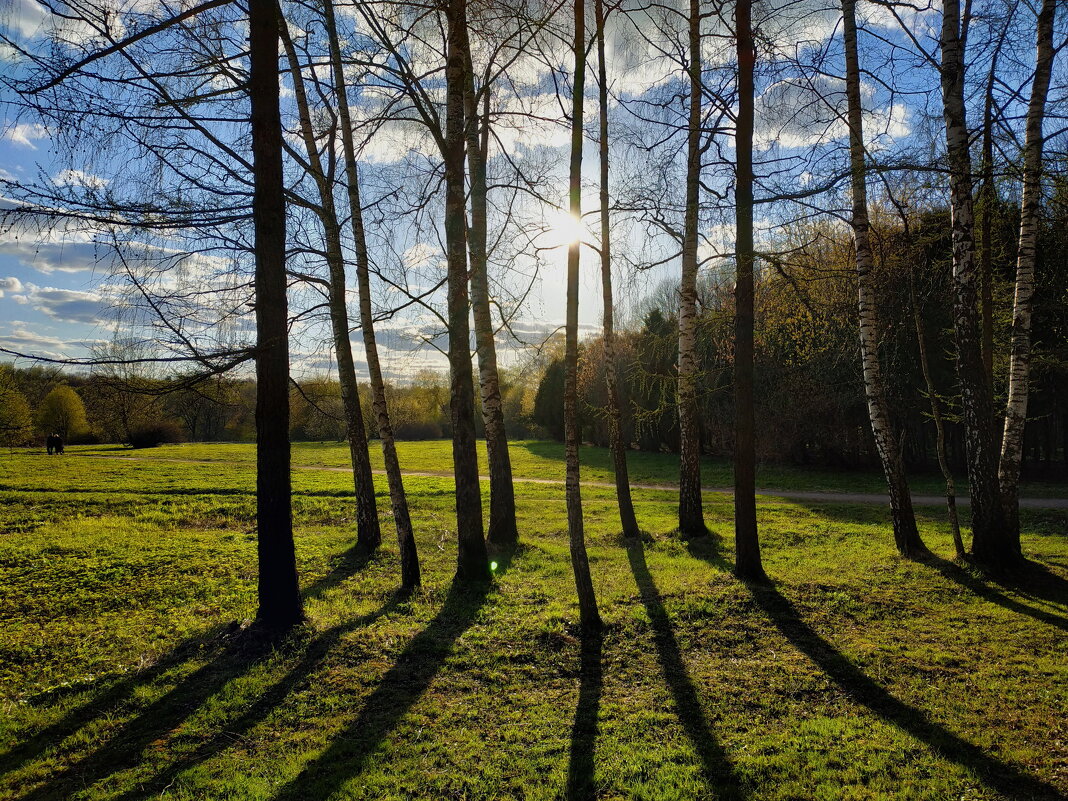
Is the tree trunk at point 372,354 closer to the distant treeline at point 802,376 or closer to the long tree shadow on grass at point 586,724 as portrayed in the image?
the distant treeline at point 802,376

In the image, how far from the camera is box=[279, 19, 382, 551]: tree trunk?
7.64 metres

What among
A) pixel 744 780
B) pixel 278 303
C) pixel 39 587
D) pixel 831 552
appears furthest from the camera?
pixel 831 552

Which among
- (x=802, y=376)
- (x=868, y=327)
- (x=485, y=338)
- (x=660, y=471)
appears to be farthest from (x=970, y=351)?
(x=660, y=471)

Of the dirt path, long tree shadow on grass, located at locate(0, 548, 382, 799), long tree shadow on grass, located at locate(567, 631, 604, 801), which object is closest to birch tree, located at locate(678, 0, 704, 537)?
long tree shadow on grass, located at locate(567, 631, 604, 801)

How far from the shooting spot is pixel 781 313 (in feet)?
53.5

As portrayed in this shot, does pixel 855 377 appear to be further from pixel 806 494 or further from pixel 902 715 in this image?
pixel 902 715

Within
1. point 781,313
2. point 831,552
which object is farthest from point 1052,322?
point 831,552

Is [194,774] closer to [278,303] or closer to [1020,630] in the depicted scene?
[278,303]

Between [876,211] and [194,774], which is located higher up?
[876,211]

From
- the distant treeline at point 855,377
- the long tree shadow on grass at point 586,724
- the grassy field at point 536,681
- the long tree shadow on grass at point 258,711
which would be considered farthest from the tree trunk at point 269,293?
the distant treeline at point 855,377

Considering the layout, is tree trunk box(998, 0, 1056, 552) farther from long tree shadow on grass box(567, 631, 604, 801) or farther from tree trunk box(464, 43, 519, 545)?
tree trunk box(464, 43, 519, 545)

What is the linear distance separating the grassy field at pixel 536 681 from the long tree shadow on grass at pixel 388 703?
0.9 inches

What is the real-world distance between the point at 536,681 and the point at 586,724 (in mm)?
884

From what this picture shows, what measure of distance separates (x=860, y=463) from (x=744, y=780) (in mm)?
24318
